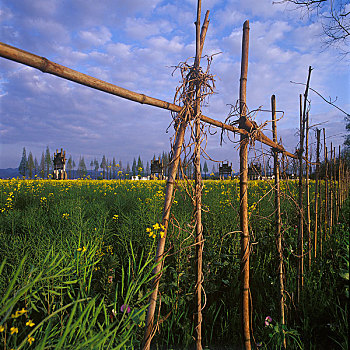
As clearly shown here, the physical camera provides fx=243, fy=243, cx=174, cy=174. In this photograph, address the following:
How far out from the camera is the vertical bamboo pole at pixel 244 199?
1823 mm

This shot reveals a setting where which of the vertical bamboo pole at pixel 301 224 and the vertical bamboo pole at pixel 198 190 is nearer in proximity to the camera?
the vertical bamboo pole at pixel 198 190

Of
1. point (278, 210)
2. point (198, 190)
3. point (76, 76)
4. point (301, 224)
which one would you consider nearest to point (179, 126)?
point (198, 190)

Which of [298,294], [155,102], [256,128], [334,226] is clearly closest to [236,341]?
[298,294]

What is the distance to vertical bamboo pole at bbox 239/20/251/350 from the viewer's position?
182 centimetres

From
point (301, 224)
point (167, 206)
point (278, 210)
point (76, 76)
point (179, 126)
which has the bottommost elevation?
point (301, 224)

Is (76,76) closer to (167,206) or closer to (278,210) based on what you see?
(167,206)

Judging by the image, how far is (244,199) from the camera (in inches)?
72.1

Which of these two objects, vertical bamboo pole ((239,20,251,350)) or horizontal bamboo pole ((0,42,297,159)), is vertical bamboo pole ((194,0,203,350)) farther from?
vertical bamboo pole ((239,20,251,350))

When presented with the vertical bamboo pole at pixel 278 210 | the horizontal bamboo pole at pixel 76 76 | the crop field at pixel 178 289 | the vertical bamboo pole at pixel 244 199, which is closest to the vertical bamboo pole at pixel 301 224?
the crop field at pixel 178 289

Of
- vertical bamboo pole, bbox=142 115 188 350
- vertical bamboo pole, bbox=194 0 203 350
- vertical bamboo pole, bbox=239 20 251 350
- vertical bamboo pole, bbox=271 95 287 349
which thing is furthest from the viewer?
vertical bamboo pole, bbox=271 95 287 349

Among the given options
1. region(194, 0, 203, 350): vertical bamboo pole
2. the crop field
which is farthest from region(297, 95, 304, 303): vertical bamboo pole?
region(194, 0, 203, 350): vertical bamboo pole

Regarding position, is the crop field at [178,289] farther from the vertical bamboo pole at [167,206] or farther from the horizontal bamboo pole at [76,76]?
the horizontal bamboo pole at [76,76]

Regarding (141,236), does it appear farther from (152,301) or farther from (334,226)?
(334,226)

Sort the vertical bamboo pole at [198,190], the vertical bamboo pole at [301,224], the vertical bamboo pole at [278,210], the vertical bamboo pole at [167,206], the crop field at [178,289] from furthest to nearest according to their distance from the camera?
1. the vertical bamboo pole at [301,224]
2. the vertical bamboo pole at [278,210]
3. the crop field at [178,289]
4. the vertical bamboo pole at [198,190]
5. the vertical bamboo pole at [167,206]
